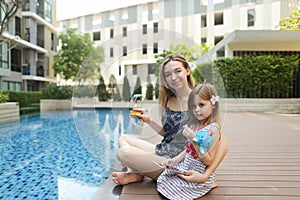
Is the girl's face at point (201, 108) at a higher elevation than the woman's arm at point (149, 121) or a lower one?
higher

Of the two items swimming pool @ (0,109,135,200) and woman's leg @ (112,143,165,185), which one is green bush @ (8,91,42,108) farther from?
woman's leg @ (112,143,165,185)

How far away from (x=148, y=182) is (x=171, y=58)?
98 cm

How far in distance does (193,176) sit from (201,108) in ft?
1.37

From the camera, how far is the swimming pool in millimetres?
1912

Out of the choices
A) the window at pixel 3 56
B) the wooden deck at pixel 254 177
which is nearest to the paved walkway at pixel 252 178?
the wooden deck at pixel 254 177

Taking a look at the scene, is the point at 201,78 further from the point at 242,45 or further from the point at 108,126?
the point at 242,45

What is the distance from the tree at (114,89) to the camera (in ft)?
5.78

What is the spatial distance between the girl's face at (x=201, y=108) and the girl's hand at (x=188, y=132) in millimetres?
91

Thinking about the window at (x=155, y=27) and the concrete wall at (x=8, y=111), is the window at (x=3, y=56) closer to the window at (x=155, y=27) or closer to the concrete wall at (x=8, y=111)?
the concrete wall at (x=8, y=111)

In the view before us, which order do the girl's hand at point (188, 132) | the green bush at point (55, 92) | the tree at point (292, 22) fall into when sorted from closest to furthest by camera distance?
the girl's hand at point (188, 132), the tree at point (292, 22), the green bush at point (55, 92)

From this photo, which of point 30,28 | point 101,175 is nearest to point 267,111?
point 101,175

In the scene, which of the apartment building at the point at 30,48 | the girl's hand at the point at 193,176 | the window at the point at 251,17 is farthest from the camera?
the window at the point at 251,17

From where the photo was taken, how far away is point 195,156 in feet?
5.08

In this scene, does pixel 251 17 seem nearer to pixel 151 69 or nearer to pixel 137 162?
pixel 151 69
